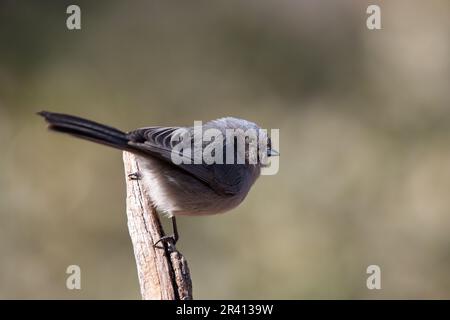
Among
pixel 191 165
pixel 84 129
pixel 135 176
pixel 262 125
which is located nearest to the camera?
pixel 84 129

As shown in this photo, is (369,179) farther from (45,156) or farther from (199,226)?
(45,156)

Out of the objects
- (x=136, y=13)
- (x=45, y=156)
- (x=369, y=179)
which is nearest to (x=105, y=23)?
(x=136, y=13)

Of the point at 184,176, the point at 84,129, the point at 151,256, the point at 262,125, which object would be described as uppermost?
the point at 262,125

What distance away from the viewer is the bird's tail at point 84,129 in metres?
3.28

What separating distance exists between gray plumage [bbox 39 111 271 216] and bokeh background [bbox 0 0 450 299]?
2258 millimetres

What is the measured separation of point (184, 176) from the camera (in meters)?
4.27

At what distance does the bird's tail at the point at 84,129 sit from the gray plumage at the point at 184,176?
1 cm

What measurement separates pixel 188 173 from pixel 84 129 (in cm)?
99

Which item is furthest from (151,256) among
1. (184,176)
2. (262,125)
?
(262,125)

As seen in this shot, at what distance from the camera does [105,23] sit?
9211 mm

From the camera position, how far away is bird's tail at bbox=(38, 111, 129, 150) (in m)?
3.28

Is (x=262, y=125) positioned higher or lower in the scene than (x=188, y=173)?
higher

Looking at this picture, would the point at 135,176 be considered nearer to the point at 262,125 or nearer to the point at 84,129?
the point at 84,129

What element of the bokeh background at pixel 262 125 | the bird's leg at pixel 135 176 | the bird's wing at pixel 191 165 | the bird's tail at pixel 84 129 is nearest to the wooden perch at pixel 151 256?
the bird's leg at pixel 135 176
